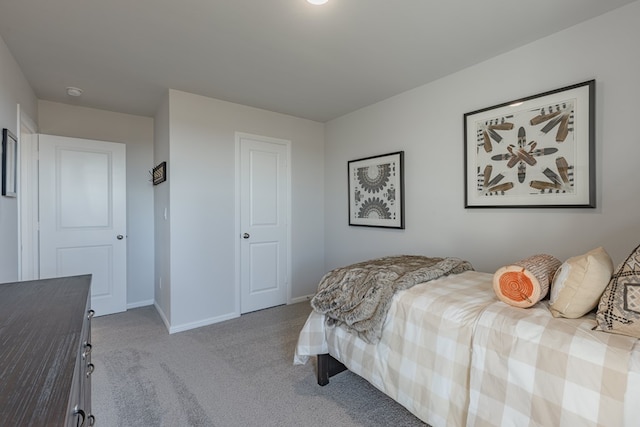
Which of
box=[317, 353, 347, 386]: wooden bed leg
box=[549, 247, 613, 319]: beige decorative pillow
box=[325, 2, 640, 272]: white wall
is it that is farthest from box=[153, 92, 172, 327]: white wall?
box=[549, 247, 613, 319]: beige decorative pillow

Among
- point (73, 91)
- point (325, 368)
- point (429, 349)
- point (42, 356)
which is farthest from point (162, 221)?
point (429, 349)

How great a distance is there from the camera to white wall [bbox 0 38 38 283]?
82.0 inches

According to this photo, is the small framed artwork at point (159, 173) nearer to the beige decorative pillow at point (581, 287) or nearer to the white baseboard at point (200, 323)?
the white baseboard at point (200, 323)

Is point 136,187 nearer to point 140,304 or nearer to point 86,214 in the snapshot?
point 86,214

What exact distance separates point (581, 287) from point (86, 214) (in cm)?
427

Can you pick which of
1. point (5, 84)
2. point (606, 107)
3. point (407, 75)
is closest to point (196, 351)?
point (5, 84)

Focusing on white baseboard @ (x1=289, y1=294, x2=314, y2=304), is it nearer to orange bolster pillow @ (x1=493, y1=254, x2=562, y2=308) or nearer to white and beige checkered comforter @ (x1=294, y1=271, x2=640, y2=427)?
white and beige checkered comforter @ (x1=294, y1=271, x2=640, y2=427)

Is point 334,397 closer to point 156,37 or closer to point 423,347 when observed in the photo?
point 423,347

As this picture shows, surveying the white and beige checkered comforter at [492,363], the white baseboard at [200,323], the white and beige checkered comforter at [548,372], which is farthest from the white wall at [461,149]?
the white baseboard at [200,323]

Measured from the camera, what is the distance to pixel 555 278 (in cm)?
137

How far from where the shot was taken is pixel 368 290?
5.99 feet

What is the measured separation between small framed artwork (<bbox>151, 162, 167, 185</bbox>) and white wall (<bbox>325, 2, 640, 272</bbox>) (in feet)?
6.65

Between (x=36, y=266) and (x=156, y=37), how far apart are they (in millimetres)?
2711

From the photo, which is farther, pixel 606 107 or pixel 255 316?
pixel 255 316
